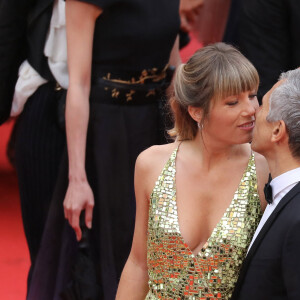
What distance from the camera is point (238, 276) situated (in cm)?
247

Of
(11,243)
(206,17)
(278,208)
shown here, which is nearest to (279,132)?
(278,208)

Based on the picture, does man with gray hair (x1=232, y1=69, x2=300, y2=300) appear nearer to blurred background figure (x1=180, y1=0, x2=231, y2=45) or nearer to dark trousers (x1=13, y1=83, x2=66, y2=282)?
dark trousers (x1=13, y1=83, x2=66, y2=282)

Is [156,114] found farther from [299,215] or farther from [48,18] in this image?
[299,215]

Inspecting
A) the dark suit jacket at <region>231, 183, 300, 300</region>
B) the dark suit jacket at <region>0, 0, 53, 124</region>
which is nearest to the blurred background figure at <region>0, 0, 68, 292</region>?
the dark suit jacket at <region>0, 0, 53, 124</region>

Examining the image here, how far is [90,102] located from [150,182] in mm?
838

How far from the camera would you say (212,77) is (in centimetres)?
252

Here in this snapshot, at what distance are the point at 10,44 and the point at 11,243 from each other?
157 cm

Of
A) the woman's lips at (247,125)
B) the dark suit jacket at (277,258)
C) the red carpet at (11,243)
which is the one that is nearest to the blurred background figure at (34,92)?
the red carpet at (11,243)

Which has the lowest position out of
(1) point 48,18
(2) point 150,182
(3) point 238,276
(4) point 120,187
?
Result: (4) point 120,187

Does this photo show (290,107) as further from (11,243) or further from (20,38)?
(11,243)

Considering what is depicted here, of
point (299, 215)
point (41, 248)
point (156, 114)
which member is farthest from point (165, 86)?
point (299, 215)

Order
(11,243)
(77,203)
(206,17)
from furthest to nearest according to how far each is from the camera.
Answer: (11,243) → (206,17) → (77,203)

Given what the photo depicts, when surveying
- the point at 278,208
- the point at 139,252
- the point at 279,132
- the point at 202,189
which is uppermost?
the point at 279,132

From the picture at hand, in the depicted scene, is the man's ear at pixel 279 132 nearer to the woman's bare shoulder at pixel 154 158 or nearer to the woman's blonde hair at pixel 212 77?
the woman's blonde hair at pixel 212 77
